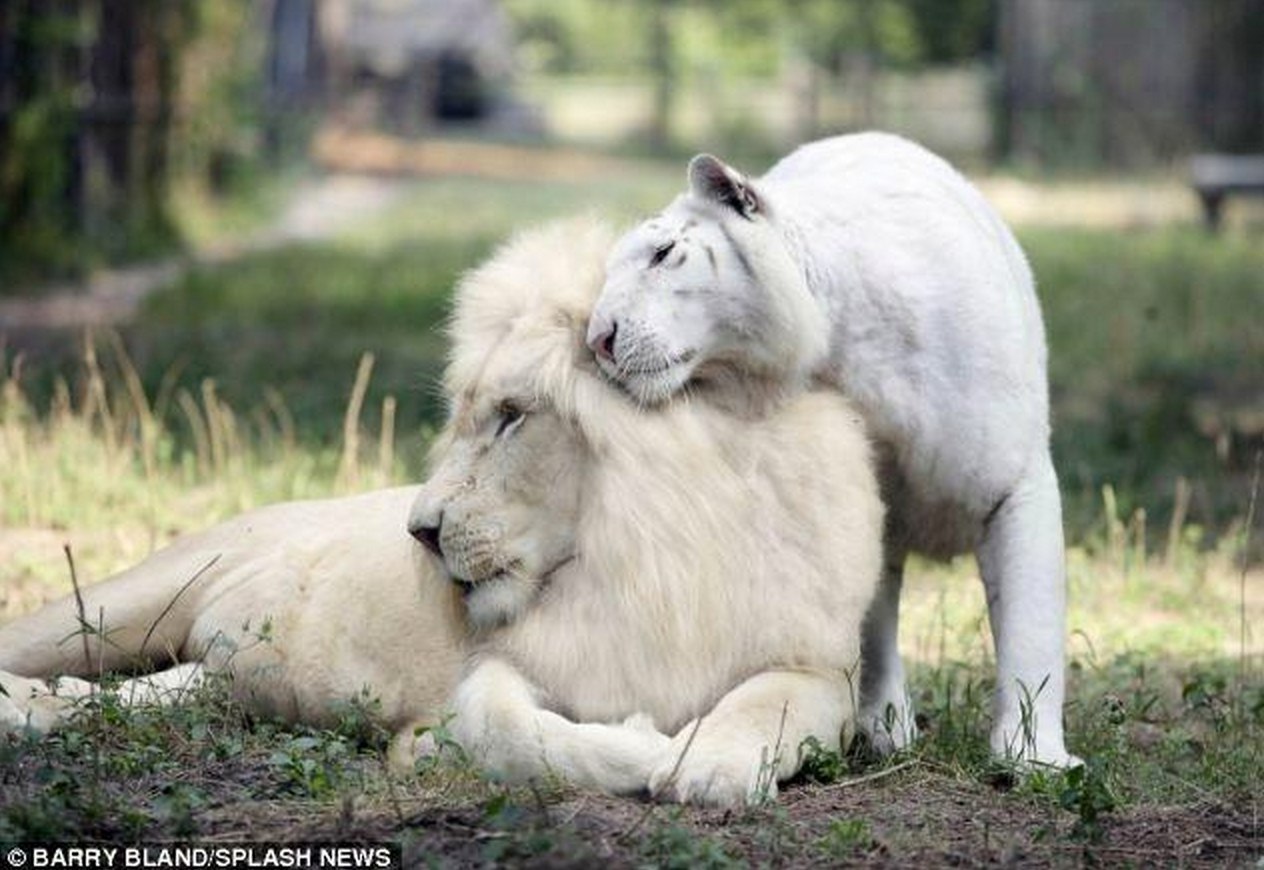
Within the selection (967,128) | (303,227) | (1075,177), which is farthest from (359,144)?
(303,227)

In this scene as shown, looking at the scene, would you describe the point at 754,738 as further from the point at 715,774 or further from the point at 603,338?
the point at 603,338

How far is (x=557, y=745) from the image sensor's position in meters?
4.64

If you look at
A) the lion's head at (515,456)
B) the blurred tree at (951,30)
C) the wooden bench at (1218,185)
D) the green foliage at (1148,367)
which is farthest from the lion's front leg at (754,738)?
the blurred tree at (951,30)

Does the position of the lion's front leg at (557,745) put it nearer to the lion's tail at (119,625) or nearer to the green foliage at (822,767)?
the green foliage at (822,767)

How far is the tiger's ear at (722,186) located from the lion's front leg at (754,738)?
1.03 m

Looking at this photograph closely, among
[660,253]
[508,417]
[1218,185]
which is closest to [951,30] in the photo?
[1218,185]

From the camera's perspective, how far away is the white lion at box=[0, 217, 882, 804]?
4723 mm

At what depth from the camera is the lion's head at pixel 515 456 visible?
4820 mm

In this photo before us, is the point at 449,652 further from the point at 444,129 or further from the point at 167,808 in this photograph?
the point at 444,129

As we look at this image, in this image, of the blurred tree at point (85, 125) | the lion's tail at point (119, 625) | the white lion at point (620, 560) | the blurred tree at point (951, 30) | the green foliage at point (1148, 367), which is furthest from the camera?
the blurred tree at point (951, 30)

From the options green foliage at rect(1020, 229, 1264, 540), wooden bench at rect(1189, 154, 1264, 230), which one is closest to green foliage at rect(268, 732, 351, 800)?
green foliage at rect(1020, 229, 1264, 540)

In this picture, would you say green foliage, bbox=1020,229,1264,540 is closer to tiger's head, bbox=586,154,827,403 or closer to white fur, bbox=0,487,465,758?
white fur, bbox=0,487,465,758

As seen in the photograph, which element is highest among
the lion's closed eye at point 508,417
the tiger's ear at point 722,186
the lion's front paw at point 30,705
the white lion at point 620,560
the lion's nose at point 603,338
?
the tiger's ear at point 722,186

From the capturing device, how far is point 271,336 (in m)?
12.7
